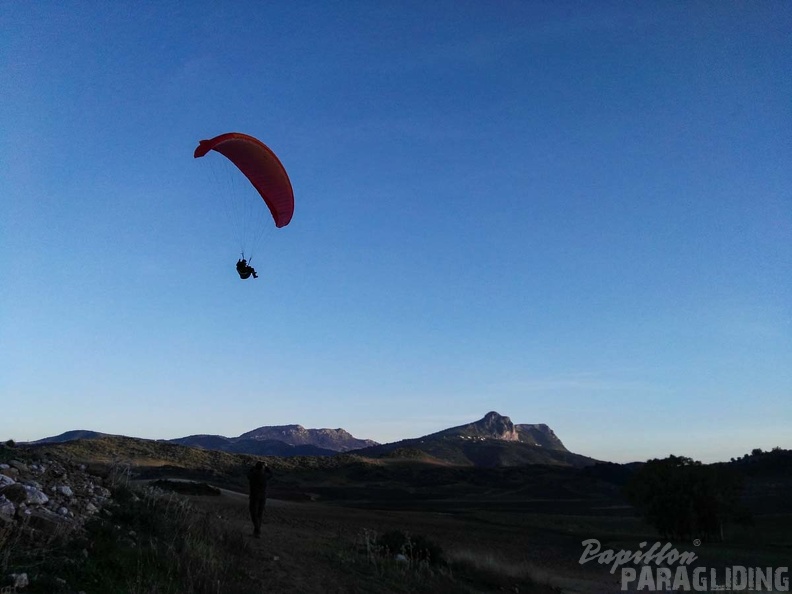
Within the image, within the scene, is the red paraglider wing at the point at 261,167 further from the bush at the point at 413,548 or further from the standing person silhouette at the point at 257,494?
the bush at the point at 413,548

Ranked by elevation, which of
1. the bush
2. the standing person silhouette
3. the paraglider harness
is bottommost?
the bush

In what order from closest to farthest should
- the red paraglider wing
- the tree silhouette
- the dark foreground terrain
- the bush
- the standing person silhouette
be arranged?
the dark foreground terrain, the standing person silhouette, the bush, the red paraglider wing, the tree silhouette

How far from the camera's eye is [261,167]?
60.5ft

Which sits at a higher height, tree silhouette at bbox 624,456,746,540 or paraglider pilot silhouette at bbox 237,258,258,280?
paraglider pilot silhouette at bbox 237,258,258,280

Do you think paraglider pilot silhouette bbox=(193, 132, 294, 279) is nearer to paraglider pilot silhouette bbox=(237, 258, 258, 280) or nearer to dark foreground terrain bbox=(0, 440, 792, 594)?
paraglider pilot silhouette bbox=(237, 258, 258, 280)

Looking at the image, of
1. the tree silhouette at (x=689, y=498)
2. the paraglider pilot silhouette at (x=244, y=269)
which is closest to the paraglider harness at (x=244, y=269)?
the paraglider pilot silhouette at (x=244, y=269)

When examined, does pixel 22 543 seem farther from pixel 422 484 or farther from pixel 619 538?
pixel 422 484

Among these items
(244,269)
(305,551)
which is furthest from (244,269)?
(305,551)

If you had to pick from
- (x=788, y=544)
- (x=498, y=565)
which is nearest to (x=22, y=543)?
(x=498, y=565)

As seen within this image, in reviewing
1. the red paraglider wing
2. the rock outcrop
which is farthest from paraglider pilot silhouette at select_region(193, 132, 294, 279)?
the rock outcrop

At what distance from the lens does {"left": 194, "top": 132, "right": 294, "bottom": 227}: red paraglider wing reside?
54.1ft

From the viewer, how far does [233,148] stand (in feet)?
57.8

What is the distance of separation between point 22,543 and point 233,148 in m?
12.4

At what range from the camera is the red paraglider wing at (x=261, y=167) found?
54.1 feet
